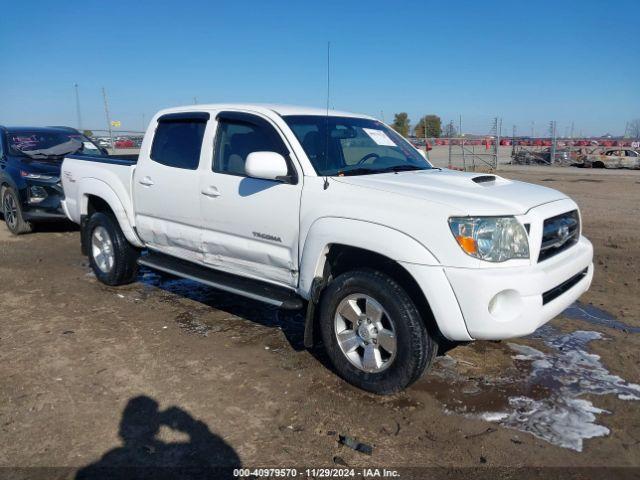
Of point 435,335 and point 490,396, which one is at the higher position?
point 435,335

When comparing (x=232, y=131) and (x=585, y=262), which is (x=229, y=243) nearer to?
(x=232, y=131)

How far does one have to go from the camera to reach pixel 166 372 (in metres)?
4.08

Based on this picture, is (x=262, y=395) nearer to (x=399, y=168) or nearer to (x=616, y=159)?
(x=399, y=168)

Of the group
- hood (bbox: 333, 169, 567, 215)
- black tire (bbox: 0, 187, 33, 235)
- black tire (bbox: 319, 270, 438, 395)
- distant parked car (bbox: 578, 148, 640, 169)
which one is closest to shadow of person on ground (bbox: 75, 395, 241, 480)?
black tire (bbox: 319, 270, 438, 395)

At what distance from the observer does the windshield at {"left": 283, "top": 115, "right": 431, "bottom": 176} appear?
424 centimetres

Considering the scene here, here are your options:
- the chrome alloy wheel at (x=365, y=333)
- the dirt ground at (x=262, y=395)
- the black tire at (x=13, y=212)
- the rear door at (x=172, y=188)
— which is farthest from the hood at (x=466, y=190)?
the black tire at (x=13, y=212)

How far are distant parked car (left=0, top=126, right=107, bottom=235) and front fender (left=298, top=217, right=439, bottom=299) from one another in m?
6.17

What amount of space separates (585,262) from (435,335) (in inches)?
52.4

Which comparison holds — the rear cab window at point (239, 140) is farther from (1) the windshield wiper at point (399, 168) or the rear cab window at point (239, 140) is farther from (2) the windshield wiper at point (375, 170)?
(1) the windshield wiper at point (399, 168)

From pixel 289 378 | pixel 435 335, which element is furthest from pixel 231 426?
pixel 435 335

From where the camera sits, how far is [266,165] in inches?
152

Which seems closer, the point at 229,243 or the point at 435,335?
the point at 435,335

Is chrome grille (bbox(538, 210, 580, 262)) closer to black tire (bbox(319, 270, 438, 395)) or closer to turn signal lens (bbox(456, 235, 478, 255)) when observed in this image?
turn signal lens (bbox(456, 235, 478, 255))

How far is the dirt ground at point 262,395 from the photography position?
308 cm
